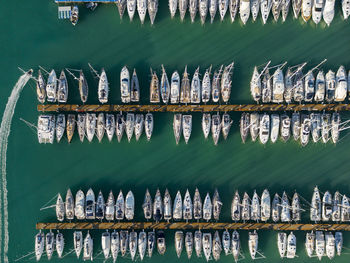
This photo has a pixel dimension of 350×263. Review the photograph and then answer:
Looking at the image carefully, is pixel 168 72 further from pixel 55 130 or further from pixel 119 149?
pixel 55 130

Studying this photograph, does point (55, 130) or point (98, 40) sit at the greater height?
point (98, 40)

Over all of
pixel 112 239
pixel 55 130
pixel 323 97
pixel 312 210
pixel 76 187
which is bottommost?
pixel 112 239

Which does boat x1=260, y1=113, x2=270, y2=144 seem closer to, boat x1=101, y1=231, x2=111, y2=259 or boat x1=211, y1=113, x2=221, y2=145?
boat x1=211, y1=113, x2=221, y2=145

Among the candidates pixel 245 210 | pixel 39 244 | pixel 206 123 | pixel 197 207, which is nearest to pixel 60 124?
pixel 39 244

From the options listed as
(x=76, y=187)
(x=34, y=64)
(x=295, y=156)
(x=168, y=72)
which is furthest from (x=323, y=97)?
(x=34, y=64)

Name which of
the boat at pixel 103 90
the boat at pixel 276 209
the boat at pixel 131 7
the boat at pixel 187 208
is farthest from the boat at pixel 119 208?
the boat at pixel 131 7

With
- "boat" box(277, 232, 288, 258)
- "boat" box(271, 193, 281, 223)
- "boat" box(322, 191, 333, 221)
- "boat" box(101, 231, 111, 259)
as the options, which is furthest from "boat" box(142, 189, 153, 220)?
"boat" box(322, 191, 333, 221)

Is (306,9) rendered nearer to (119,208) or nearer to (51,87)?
(51,87)
